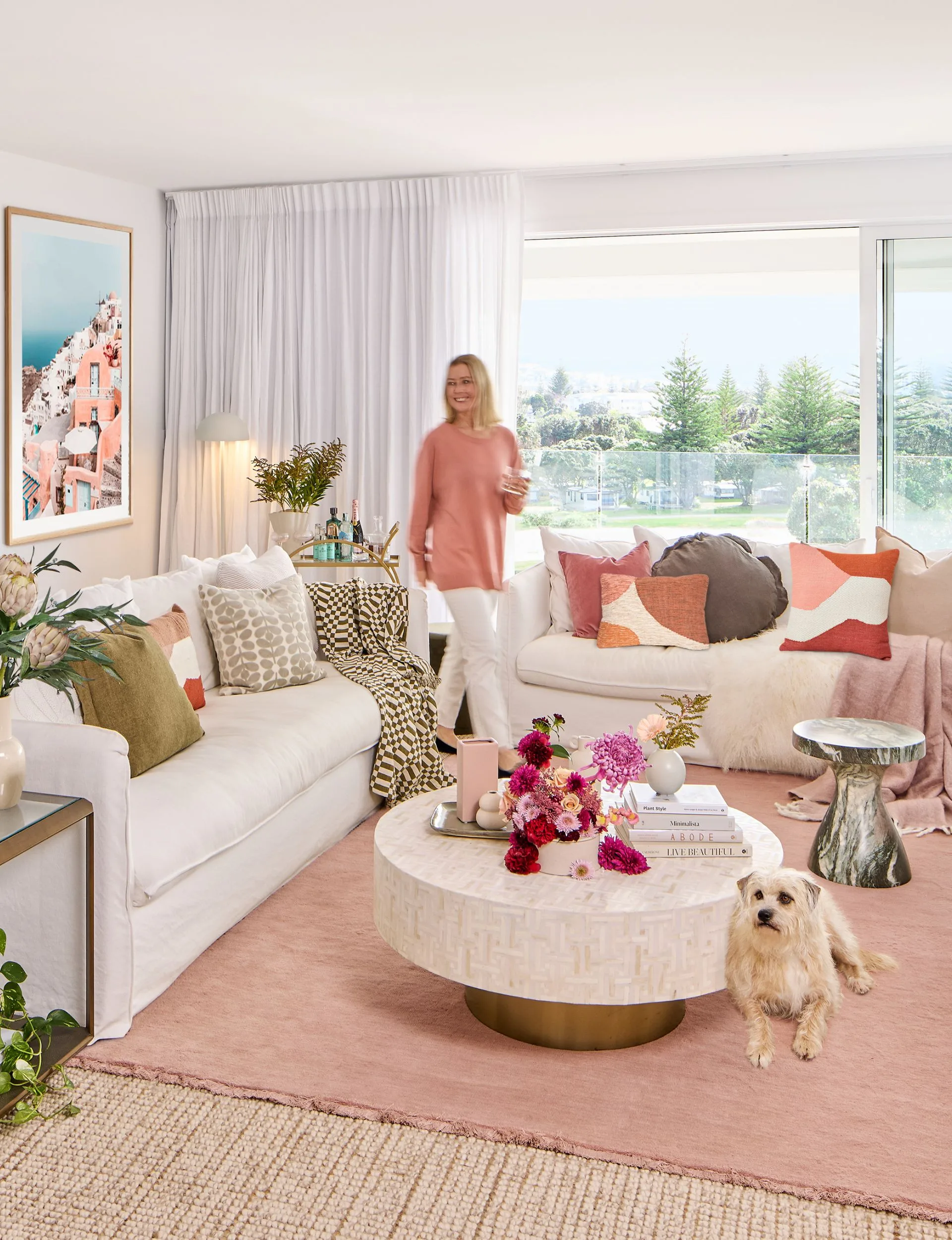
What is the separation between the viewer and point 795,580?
4.57 meters

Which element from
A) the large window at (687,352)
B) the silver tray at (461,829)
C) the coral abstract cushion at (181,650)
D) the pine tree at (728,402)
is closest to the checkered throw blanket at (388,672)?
the coral abstract cushion at (181,650)

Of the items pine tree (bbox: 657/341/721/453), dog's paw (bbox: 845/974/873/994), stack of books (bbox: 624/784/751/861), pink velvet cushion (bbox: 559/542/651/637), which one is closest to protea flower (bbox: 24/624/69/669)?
stack of books (bbox: 624/784/751/861)

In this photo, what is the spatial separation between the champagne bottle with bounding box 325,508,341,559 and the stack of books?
338 cm

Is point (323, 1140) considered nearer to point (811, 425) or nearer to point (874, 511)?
point (874, 511)

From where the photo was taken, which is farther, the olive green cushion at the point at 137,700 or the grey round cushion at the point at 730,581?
the grey round cushion at the point at 730,581

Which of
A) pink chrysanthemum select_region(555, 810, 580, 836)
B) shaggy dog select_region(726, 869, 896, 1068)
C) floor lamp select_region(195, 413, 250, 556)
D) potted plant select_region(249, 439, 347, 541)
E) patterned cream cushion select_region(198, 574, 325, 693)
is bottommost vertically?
shaggy dog select_region(726, 869, 896, 1068)

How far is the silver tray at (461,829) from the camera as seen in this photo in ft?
8.59

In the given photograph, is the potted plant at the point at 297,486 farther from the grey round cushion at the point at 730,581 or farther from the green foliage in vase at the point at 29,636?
the green foliage in vase at the point at 29,636

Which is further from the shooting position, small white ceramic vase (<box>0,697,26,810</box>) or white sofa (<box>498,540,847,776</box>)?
white sofa (<box>498,540,847,776</box>)

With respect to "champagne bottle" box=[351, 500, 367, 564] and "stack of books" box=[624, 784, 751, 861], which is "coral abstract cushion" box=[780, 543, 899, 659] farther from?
"champagne bottle" box=[351, 500, 367, 564]

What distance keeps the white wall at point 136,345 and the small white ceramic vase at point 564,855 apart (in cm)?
369

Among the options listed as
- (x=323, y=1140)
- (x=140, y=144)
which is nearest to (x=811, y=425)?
(x=140, y=144)

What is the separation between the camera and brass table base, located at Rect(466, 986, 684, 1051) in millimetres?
2365

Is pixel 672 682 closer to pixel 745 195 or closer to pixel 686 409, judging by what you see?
pixel 745 195
